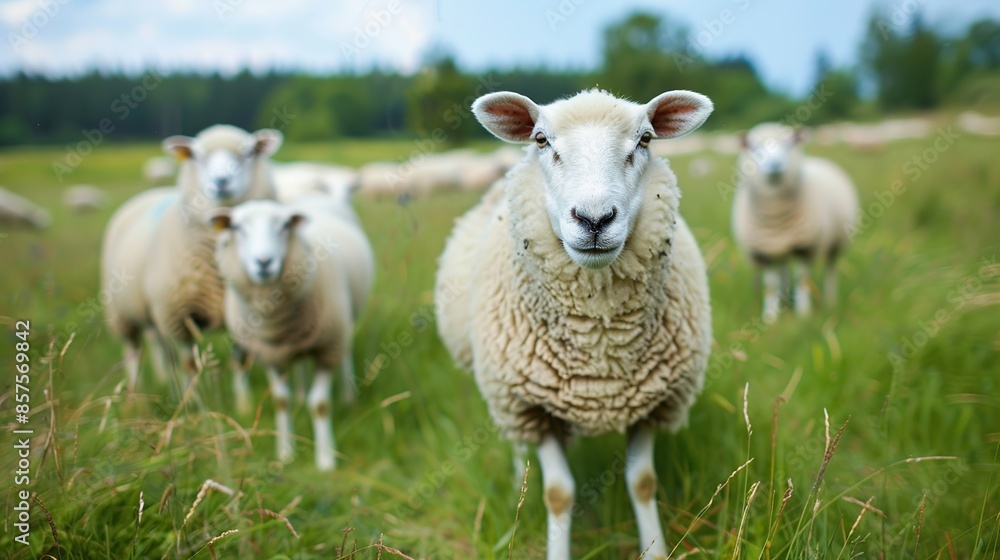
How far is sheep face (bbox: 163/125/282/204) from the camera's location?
12.0 feet

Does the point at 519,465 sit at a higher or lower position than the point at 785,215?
lower

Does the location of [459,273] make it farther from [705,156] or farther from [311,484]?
[705,156]

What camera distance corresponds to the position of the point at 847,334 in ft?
13.3

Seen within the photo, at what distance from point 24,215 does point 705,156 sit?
13358mm

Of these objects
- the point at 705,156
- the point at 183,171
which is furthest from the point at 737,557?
the point at 705,156

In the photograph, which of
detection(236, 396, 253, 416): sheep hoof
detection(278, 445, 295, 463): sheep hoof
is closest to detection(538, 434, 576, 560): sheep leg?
detection(278, 445, 295, 463): sheep hoof

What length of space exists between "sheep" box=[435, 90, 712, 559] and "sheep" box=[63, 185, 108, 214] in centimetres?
1310

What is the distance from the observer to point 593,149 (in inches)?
74.4

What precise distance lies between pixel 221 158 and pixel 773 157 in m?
4.29

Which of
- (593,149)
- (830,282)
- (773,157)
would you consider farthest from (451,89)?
(593,149)

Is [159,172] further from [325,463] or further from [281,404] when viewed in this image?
[325,463]

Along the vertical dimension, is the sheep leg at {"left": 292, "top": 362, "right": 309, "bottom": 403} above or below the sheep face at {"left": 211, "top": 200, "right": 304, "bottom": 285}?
below

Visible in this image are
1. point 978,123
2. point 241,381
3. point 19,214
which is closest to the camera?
point 241,381

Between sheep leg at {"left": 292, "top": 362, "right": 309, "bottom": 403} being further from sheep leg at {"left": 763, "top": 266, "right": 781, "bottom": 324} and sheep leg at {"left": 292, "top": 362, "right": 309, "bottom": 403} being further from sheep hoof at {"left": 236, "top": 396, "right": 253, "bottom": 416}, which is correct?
A: sheep leg at {"left": 763, "top": 266, "right": 781, "bottom": 324}
